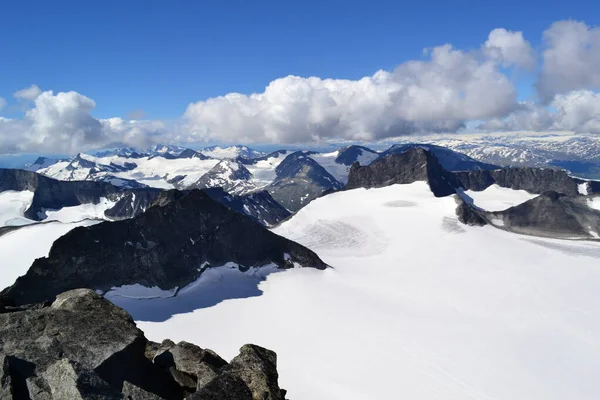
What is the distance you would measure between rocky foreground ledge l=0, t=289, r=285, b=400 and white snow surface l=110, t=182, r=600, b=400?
3488 centimetres

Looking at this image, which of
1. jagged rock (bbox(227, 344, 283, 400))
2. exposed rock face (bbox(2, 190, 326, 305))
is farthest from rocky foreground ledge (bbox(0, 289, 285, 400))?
exposed rock face (bbox(2, 190, 326, 305))

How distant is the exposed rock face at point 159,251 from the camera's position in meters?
82.5

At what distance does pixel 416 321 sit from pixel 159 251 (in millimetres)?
59178

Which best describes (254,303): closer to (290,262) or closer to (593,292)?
(290,262)

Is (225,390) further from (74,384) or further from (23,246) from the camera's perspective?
(23,246)

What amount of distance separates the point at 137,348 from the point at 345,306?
72906 millimetres

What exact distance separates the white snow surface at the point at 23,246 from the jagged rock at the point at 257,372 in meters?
89.8

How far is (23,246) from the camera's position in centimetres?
11019

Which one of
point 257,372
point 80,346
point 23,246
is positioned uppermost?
point 80,346

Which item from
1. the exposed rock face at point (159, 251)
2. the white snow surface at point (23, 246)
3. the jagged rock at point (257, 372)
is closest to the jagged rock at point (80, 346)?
the jagged rock at point (257, 372)

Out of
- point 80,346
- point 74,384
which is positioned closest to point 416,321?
point 80,346

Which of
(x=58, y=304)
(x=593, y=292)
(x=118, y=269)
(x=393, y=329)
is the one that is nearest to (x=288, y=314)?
(x=393, y=329)

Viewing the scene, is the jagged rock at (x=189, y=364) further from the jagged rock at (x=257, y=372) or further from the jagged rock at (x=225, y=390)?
the jagged rock at (x=225, y=390)

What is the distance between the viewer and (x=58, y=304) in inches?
875
